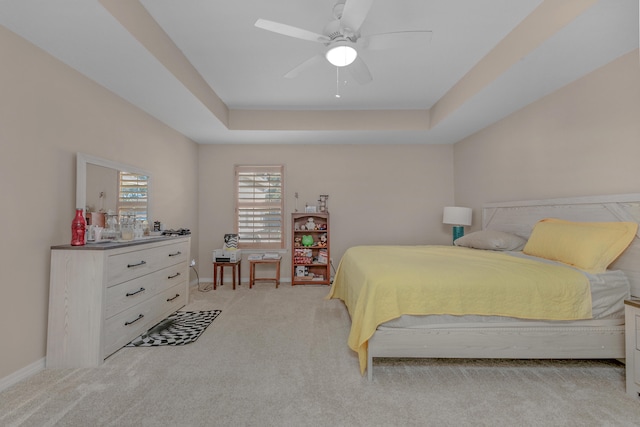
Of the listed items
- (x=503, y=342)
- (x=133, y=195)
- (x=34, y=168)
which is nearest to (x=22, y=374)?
(x=34, y=168)

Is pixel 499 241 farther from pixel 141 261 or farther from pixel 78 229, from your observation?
pixel 78 229

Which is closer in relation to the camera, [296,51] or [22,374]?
[22,374]

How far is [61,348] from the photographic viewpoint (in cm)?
213

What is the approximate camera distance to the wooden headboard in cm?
217

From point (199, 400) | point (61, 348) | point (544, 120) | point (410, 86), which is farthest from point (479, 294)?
point (61, 348)

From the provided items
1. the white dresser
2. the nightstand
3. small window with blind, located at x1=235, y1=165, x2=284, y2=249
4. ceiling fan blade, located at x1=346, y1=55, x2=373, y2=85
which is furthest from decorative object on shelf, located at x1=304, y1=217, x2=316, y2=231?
the nightstand

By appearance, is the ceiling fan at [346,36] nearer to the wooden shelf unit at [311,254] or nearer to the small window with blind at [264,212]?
the wooden shelf unit at [311,254]

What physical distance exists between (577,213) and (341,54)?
2593 millimetres

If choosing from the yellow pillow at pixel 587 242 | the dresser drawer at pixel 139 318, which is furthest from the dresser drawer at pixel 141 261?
the yellow pillow at pixel 587 242

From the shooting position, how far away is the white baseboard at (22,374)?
1856 millimetres

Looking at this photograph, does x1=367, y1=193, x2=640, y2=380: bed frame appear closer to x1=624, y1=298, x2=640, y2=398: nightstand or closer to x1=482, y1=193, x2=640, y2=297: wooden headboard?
x1=482, y1=193, x2=640, y2=297: wooden headboard

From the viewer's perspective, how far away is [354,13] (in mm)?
1863

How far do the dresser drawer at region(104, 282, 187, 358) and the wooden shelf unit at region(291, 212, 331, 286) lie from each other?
191cm

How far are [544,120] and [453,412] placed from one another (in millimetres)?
3100
